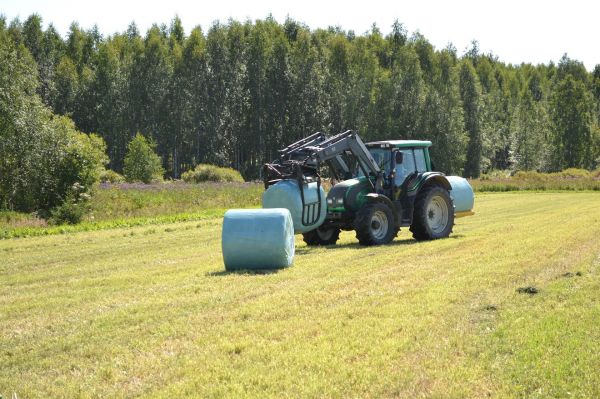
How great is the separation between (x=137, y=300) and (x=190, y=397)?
463cm

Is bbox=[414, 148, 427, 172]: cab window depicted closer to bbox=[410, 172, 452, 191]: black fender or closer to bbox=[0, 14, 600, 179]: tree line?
bbox=[410, 172, 452, 191]: black fender

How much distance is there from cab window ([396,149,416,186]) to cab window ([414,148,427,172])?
0.53 feet

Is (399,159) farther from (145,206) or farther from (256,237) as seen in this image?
(145,206)

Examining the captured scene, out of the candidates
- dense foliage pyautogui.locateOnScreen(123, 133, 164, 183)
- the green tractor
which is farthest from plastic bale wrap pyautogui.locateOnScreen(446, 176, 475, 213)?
dense foliage pyautogui.locateOnScreen(123, 133, 164, 183)

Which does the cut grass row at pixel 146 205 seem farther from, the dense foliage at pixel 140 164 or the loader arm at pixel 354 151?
the dense foliage at pixel 140 164

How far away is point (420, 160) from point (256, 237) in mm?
7852

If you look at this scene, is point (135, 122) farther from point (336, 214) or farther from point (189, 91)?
point (336, 214)

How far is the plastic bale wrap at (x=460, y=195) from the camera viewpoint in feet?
69.0

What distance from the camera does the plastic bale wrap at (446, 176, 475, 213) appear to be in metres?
21.0

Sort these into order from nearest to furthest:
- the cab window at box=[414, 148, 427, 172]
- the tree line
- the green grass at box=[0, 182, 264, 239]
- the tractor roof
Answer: the tractor roof < the cab window at box=[414, 148, 427, 172] < the green grass at box=[0, 182, 264, 239] < the tree line

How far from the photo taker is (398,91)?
72.1 m

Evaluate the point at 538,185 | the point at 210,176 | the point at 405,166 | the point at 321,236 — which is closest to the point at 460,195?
the point at 405,166

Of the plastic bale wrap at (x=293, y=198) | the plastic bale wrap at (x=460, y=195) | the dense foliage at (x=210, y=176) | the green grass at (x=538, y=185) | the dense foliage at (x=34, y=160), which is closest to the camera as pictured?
the plastic bale wrap at (x=293, y=198)

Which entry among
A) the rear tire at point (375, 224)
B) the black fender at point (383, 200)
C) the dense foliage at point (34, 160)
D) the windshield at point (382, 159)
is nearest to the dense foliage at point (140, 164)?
the dense foliage at point (34, 160)
